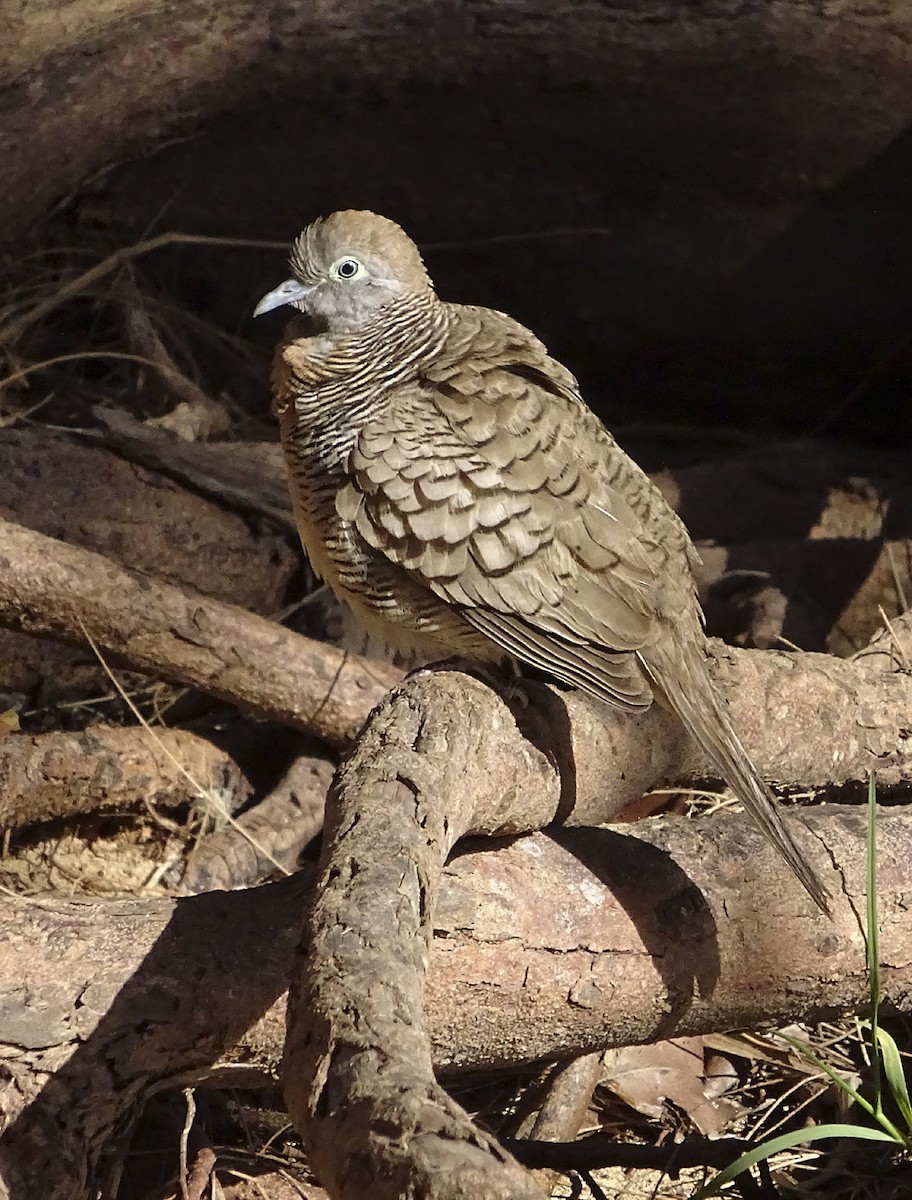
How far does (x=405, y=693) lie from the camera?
2.46 metres

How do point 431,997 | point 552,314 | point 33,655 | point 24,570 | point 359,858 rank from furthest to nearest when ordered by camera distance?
point 552,314, point 33,655, point 24,570, point 431,997, point 359,858

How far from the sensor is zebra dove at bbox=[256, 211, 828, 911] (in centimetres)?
292

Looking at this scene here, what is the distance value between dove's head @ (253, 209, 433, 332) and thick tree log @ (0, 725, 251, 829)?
1.45 m

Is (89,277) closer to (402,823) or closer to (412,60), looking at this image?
(412,60)

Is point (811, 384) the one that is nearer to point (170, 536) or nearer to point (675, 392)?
point (675, 392)

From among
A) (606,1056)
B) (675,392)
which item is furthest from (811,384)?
(606,1056)

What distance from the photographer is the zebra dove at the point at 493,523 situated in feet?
9.59

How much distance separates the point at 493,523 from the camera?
116 inches

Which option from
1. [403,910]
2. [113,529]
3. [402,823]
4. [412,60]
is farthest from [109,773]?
[412,60]

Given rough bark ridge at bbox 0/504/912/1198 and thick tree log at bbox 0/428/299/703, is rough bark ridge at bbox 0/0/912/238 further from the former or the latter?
rough bark ridge at bbox 0/504/912/1198

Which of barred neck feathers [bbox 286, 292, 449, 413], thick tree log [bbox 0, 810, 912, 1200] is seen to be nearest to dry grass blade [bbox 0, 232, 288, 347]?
barred neck feathers [bbox 286, 292, 449, 413]

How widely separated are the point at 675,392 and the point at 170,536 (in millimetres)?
2778

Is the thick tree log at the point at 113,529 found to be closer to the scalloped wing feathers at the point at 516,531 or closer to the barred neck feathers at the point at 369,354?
the barred neck feathers at the point at 369,354

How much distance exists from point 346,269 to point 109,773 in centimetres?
170
